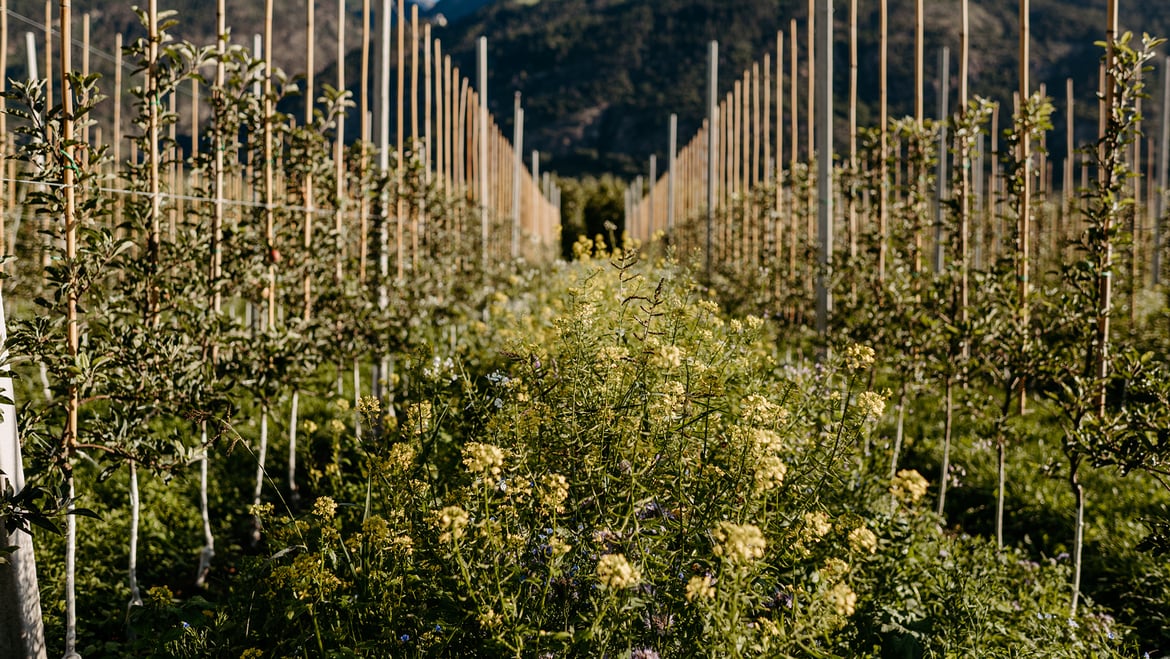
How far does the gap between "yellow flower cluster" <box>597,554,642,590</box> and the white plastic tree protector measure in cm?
198

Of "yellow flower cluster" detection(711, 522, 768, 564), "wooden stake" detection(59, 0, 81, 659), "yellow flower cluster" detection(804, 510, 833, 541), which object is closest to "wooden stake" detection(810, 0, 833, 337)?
"yellow flower cluster" detection(804, 510, 833, 541)

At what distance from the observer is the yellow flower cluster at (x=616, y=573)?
1546 millimetres

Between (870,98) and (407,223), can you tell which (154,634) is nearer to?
(407,223)

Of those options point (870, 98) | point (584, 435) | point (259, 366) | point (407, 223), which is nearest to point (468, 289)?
point (407, 223)

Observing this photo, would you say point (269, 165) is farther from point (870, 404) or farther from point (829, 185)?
point (829, 185)

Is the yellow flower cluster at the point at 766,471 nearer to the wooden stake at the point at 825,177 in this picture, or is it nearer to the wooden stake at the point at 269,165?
the wooden stake at the point at 269,165

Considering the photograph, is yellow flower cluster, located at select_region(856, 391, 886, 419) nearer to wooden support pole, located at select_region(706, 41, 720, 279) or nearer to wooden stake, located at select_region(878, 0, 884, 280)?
wooden stake, located at select_region(878, 0, 884, 280)

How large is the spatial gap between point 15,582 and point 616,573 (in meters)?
2.08

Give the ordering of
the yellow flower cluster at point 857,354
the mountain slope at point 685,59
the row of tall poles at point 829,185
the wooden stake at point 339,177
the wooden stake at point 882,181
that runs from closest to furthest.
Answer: the yellow flower cluster at point 857,354, the row of tall poles at point 829,185, the wooden stake at point 339,177, the wooden stake at point 882,181, the mountain slope at point 685,59

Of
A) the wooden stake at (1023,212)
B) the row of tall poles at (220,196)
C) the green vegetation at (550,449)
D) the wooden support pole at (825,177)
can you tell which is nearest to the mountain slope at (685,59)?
the wooden support pole at (825,177)

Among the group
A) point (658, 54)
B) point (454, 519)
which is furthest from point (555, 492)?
point (658, 54)

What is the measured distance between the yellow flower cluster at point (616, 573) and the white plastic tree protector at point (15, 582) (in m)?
1.98

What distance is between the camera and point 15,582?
2369mm

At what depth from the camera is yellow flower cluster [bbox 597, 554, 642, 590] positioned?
5.07 ft
